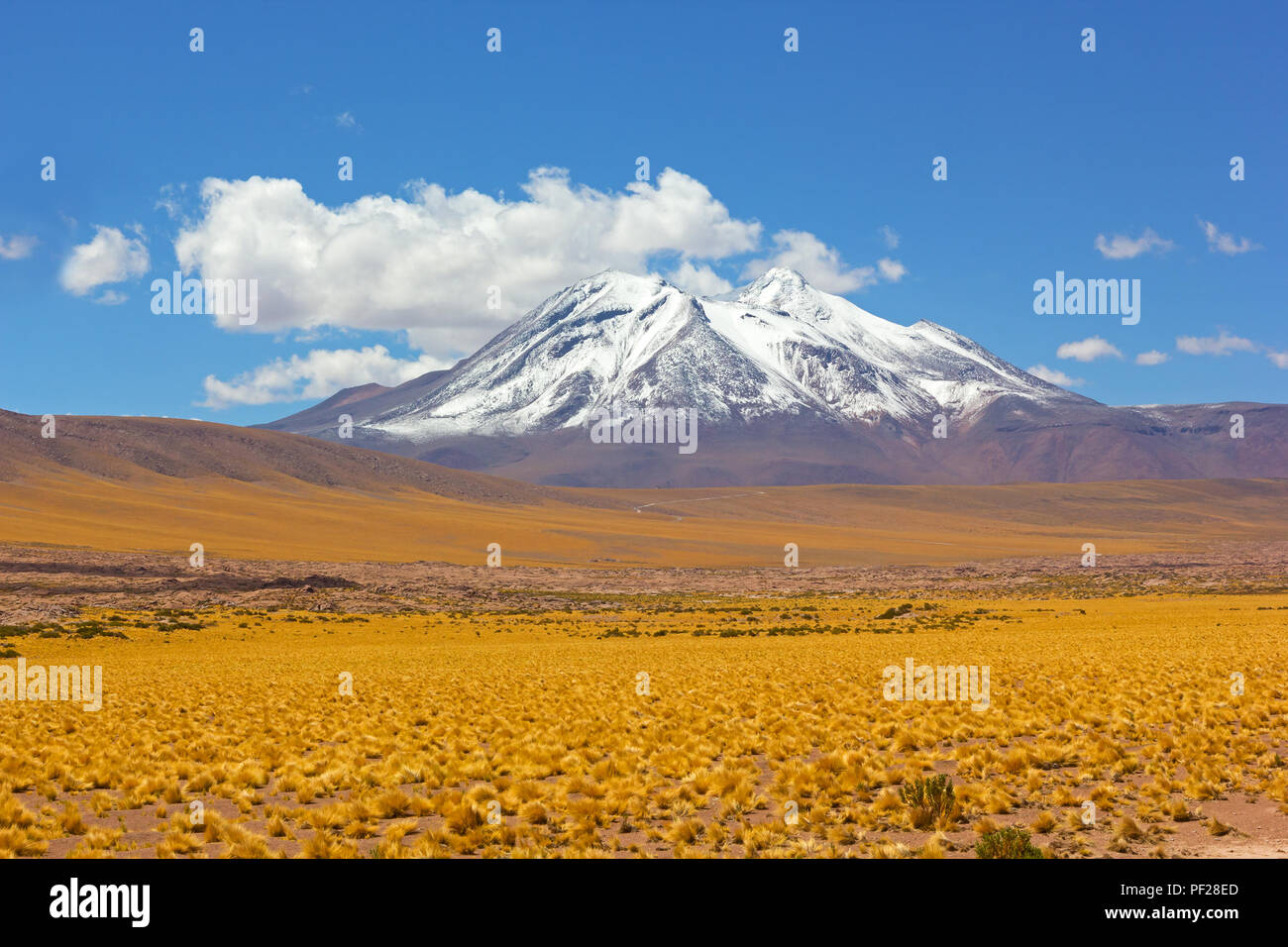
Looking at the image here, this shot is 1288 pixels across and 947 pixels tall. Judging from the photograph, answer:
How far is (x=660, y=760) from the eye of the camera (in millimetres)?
13297

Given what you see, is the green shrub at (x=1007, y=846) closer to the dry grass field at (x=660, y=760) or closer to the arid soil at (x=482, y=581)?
the dry grass field at (x=660, y=760)

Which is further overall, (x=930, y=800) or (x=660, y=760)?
(x=660, y=760)

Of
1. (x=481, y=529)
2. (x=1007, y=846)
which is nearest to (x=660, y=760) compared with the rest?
(x=1007, y=846)

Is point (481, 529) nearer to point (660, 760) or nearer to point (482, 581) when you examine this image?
point (482, 581)

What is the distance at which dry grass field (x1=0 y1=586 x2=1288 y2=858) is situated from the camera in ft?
31.4

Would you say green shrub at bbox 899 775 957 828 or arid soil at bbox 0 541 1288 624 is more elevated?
green shrub at bbox 899 775 957 828

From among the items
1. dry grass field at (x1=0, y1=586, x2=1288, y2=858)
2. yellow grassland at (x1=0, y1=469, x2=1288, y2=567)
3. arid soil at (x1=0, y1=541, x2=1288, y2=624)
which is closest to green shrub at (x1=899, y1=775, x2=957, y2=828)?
dry grass field at (x1=0, y1=586, x2=1288, y2=858)

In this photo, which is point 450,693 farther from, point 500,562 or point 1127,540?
point 1127,540

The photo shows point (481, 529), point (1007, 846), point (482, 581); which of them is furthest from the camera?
point (481, 529)

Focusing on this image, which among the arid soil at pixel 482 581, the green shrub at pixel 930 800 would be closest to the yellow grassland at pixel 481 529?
the arid soil at pixel 482 581

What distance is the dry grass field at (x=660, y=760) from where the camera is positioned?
31.4 ft

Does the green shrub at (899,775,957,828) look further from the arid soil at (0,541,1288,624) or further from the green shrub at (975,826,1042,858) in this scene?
the arid soil at (0,541,1288,624)
